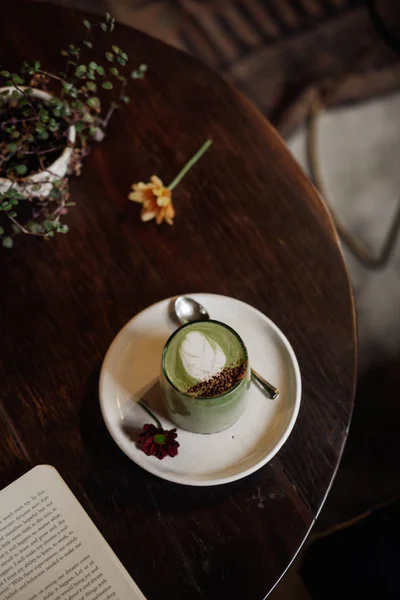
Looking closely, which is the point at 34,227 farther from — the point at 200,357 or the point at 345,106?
the point at 345,106

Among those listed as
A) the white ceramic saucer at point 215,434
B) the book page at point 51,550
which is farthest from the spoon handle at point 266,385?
the book page at point 51,550

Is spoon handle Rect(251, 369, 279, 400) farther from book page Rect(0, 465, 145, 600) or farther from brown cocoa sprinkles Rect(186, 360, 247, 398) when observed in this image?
book page Rect(0, 465, 145, 600)

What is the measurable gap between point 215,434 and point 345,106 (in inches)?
45.6

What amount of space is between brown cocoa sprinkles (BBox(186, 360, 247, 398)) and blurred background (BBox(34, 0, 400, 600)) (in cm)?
68

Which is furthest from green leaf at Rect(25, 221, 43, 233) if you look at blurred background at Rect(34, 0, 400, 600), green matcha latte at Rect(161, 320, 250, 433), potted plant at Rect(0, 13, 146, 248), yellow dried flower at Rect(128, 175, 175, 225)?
blurred background at Rect(34, 0, 400, 600)

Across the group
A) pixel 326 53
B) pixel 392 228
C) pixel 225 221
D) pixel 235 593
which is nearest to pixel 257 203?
pixel 225 221

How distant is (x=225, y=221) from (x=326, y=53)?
1.02 metres

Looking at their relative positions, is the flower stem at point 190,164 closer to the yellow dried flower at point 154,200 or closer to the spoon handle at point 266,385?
the yellow dried flower at point 154,200

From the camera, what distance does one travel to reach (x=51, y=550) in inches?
21.1

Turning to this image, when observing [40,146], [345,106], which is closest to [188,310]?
[40,146]

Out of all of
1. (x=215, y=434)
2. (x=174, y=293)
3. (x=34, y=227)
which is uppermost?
(x=34, y=227)

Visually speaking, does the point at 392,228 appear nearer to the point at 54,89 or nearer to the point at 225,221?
the point at 225,221

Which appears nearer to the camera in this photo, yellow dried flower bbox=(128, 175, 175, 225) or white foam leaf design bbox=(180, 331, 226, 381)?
white foam leaf design bbox=(180, 331, 226, 381)

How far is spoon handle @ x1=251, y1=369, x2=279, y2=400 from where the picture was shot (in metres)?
0.57
